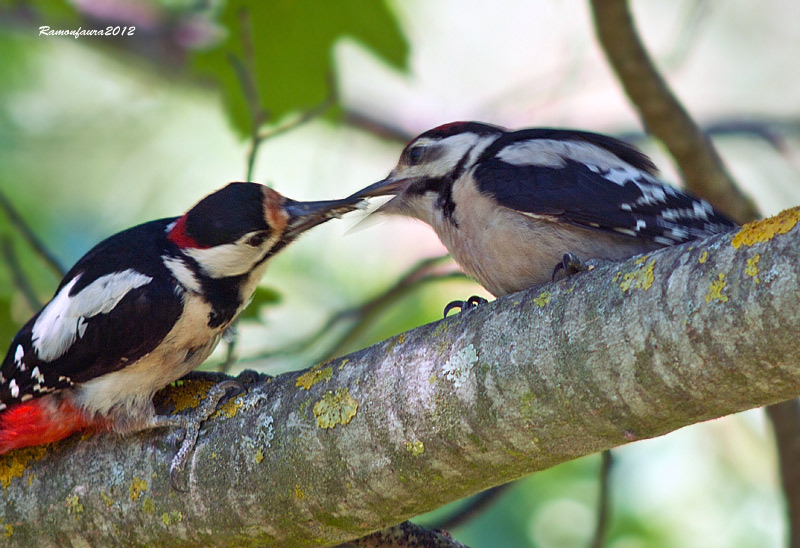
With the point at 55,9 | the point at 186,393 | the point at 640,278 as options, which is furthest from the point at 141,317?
the point at 55,9

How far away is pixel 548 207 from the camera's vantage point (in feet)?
8.29

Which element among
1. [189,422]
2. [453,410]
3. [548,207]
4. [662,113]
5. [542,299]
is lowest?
[189,422]

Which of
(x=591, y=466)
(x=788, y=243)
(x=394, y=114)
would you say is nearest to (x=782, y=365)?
(x=788, y=243)

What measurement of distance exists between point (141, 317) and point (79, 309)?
0.20 m

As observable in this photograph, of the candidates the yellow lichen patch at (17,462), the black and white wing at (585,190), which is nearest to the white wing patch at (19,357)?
the yellow lichen patch at (17,462)

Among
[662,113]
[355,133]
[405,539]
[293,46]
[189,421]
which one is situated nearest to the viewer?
[189,421]

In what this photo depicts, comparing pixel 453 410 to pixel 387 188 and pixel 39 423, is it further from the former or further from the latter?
pixel 387 188

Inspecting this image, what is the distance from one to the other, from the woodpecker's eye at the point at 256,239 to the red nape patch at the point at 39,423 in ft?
2.09

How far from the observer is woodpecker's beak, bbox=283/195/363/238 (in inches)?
104

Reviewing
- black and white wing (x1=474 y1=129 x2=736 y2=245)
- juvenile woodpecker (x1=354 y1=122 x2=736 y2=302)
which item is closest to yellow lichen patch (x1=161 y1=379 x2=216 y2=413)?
juvenile woodpecker (x1=354 y1=122 x2=736 y2=302)

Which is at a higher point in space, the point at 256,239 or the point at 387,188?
the point at 387,188

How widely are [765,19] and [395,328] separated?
3423 millimetres

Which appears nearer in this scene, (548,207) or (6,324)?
(548,207)

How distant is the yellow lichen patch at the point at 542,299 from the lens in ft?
5.98
